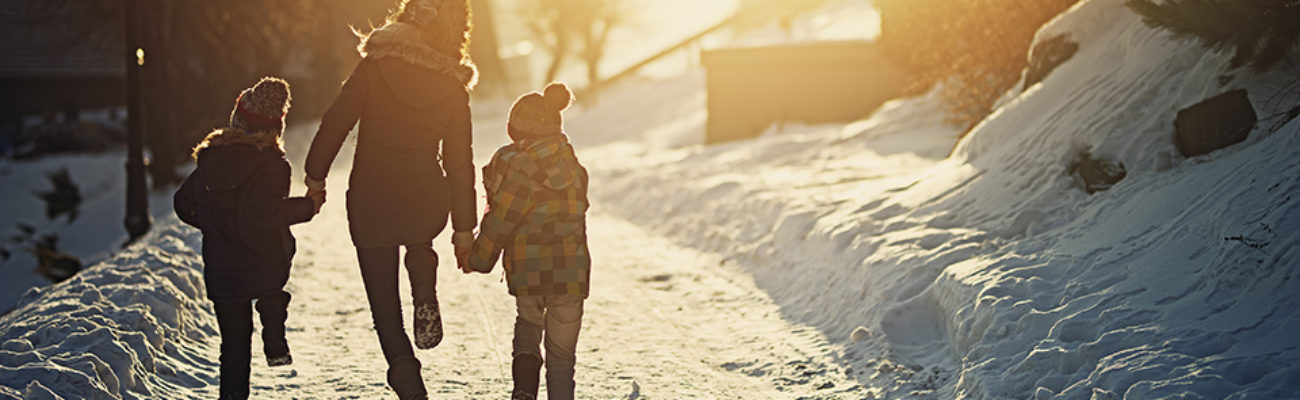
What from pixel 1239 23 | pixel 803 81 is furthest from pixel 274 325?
pixel 803 81

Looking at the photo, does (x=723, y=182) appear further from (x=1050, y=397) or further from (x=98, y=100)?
(x=98, y=100)

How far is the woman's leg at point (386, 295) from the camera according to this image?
15.6 feet

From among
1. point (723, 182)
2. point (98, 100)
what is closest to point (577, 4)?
point (98, 100)

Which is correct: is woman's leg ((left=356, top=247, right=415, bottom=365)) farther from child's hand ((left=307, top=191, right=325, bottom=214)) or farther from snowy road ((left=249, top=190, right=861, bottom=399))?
snowy road ((left=249, top=190, right=861, bottom=399))

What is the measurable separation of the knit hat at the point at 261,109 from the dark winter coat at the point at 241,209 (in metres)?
0.05

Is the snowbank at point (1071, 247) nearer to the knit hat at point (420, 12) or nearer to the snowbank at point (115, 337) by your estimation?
the knit hat at point (420, 12)

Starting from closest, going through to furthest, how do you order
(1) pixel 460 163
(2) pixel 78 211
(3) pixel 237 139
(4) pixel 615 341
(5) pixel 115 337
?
1. (3) pixel 237 139
2. (1) pixel 460 163
3. (5) pixel 115 337
4. (4) pixel 615 341
5. (2) pixel 78 211

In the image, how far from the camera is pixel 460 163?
15.8 feet

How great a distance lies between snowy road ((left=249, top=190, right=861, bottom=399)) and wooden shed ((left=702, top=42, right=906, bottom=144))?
13073 mm

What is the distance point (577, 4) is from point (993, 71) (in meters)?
47.1

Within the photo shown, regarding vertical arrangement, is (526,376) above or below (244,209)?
below

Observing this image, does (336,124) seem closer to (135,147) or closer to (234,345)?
(234,345)

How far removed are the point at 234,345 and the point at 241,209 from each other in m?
0.65

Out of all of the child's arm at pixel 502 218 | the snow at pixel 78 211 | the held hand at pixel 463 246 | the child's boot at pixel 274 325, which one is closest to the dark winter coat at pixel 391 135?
the held hand at pixel 463 246
